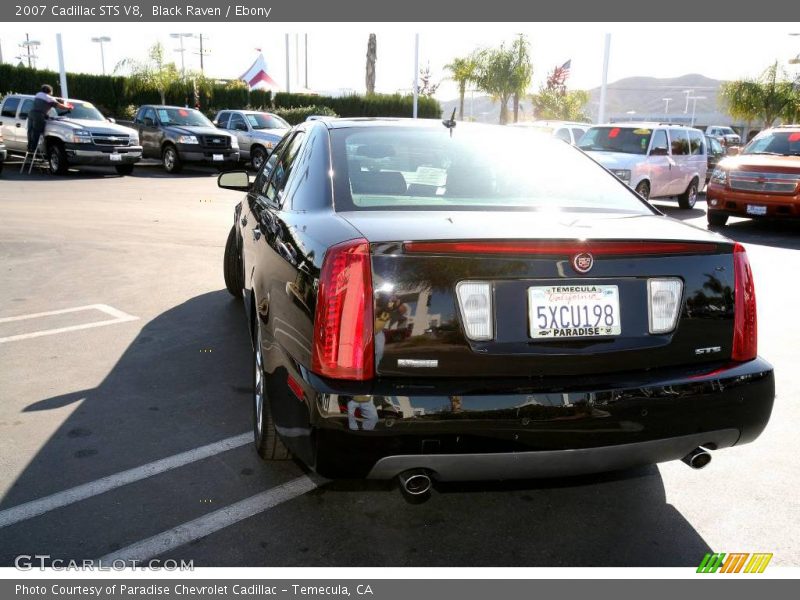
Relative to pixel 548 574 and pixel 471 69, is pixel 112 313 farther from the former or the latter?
pixel 471 69

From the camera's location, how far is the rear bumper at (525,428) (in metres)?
2.50

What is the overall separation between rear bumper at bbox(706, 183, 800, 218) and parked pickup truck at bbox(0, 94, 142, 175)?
13968 mm

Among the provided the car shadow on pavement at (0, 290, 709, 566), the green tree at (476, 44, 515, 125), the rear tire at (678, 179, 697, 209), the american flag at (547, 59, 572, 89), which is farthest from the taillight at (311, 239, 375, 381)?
the american flag at (547, 59, 572, 89)

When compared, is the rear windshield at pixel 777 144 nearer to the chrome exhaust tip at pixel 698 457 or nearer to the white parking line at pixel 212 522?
the chrome exhaust tip at pixel 698 457

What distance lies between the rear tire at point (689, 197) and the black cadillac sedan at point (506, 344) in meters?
14.6

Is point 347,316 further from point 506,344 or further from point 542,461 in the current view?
point 542,461

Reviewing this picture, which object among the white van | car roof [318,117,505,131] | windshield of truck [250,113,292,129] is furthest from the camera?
windshield of truck [250,113,292,129]

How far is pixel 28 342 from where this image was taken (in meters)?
5.39

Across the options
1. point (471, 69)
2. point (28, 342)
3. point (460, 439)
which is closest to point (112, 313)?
point (28, 342)

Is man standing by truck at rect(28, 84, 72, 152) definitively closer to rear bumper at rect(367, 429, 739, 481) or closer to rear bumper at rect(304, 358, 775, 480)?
rear bumper at rect(304, 358, 775, 480)

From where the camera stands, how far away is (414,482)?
2.63 metres

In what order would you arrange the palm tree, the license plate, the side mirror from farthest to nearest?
the palm tree, the side mirror, the license plate

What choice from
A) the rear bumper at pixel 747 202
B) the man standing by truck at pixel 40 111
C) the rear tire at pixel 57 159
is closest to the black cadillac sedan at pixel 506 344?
the rear bumper at pixel 747 202

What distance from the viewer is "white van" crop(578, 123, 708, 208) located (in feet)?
47.7
